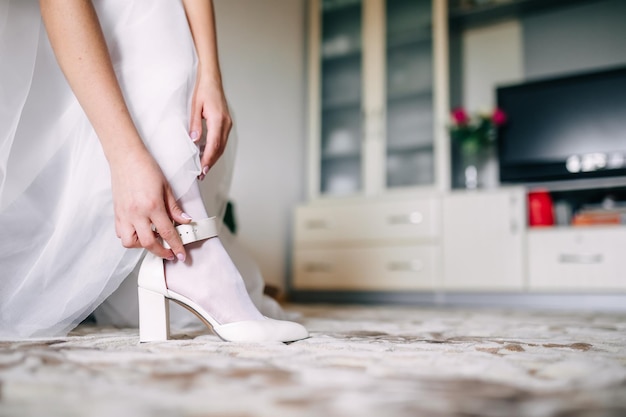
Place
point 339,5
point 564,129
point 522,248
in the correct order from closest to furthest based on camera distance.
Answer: point 522,248, point 564,129, point 339,5

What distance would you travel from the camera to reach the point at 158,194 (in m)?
0.71

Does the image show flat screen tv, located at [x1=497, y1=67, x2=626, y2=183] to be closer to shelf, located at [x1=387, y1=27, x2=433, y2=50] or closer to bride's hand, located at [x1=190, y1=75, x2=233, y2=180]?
shelf, located at [x1=387, y1=27, x2=433, y2=50]

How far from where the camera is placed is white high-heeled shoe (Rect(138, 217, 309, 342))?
0.74m

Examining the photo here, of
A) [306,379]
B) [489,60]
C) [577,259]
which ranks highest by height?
[489,60]

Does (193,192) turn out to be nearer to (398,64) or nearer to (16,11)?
(16,11)

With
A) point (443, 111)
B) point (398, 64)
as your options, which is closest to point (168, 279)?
point (443, 111)

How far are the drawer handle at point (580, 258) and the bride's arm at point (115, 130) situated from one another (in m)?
2.00

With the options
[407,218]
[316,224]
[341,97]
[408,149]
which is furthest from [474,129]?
[316,224]

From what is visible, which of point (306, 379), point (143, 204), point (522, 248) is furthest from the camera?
point (522, 248)

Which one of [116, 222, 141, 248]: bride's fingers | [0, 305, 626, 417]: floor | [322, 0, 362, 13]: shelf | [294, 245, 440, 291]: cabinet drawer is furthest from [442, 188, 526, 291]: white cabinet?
[116, 222, 141, 248]: bride's fingers

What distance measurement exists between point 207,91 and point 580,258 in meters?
1.94

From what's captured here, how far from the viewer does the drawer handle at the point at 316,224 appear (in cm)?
290

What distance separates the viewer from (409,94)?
2.89 metres

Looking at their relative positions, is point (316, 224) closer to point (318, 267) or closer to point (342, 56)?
point (318, 267)
